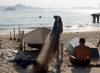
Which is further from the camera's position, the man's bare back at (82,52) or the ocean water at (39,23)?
the ocean water at (39,23)

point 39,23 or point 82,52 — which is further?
point 39,23

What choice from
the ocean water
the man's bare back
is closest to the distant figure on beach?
the man's bare back

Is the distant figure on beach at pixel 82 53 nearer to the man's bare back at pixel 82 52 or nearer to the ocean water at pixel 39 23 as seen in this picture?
the man's bare back at pixel 82 52

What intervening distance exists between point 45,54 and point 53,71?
118 centimetres

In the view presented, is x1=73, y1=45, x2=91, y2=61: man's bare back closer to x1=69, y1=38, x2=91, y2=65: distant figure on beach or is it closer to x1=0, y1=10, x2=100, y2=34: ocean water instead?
x1=69, y1=38, x2=91, y2=65: distant figure on beach

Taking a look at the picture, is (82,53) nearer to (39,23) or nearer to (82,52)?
(82,52)

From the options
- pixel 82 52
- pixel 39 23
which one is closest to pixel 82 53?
pixel 82 52

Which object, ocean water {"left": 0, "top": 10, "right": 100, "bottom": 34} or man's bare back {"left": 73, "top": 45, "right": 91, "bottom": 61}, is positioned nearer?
man's bare back {"left": 73, "top": 45, "right": 91, "bottom": 61}

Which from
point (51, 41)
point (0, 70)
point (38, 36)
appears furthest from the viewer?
point (38, 36)

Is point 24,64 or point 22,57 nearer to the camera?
point 24,64

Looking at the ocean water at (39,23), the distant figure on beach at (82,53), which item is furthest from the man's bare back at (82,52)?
the ocean water at (39,23)

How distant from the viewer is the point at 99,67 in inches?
190

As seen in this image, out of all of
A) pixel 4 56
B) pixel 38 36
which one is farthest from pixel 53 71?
pixel 38 36

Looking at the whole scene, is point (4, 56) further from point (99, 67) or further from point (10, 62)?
point (99, 67)
